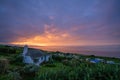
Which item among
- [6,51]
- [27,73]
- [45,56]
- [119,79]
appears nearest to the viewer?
[119,79]

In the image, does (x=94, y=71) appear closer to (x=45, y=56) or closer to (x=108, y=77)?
(x=108, y=77)

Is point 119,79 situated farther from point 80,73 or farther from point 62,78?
point 62,78

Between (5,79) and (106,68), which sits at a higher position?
(106,68)

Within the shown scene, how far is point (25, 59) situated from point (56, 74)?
38401mm

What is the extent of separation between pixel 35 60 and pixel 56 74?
38497 mm

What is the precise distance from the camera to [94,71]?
5.94 metres

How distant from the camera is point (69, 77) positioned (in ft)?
18.3

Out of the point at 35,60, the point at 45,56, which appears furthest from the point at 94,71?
the point at 45,56

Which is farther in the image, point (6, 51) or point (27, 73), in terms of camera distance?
point (6, 51)

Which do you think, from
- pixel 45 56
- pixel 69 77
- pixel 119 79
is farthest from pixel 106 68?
pixel 45 56

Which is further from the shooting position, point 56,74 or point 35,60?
point 35,60

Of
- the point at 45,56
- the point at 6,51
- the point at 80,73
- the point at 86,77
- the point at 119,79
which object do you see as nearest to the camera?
the point at 119,79

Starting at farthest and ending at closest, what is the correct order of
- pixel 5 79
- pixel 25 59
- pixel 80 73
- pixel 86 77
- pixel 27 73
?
pixel 25 59
pixel 27 73
pixel 5 79
pixel 80 73
pixel 86 77

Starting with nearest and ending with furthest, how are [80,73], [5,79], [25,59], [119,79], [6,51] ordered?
1. [119,79]
2. [80,73]
3. [5,79]
4. [25,59]
5. [6,51]
